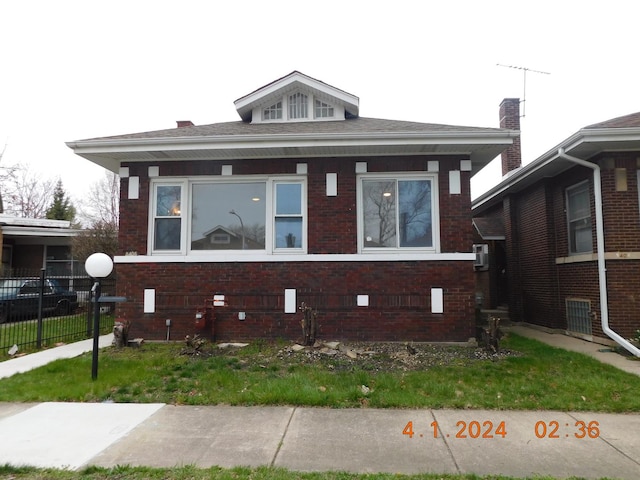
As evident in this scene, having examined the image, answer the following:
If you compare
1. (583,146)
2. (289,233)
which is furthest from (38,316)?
(583,146)

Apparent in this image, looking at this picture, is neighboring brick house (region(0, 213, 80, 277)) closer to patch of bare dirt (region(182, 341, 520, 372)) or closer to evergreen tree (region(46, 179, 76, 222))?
patch of bare dirt (region(182, 341, 520, 372))

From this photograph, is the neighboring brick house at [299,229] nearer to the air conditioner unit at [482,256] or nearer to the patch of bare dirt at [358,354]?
the patch of bare dirt at [358,354]

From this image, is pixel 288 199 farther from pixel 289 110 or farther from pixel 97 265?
pixel 97 265

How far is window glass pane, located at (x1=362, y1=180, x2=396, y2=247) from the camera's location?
27.5ft

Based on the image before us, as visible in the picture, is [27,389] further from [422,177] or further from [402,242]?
[422,177]

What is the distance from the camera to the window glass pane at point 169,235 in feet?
28.5

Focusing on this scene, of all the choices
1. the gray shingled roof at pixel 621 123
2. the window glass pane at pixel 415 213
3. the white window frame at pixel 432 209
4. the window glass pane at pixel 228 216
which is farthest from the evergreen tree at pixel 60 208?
the gray shingled roof at pixel 621 123

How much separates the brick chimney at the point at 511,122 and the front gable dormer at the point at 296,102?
7030mm

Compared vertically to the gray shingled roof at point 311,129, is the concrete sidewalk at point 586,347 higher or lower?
lower

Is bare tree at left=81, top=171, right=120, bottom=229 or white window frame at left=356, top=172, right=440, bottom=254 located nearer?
white window frame at left=356, top=172, right=440, bottom=254

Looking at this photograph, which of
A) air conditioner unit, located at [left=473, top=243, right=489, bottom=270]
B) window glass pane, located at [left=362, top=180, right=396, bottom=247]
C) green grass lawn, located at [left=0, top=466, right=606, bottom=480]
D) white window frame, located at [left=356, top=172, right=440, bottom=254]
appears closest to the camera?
green grass lawn, located at [left=0, top=466, right=606, bottom=480]

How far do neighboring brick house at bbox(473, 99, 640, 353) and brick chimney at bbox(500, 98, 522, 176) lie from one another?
2509mm

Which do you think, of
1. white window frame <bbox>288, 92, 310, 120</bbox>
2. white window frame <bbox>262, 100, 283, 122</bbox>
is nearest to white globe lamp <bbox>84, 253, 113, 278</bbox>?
white window frame <bbox>262, 100, 283, 122</bbox>
